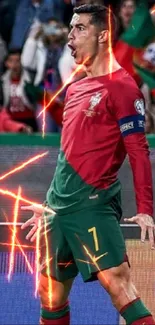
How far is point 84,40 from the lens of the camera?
217 inches

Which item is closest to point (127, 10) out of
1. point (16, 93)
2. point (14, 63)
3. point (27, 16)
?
point (14, 63)

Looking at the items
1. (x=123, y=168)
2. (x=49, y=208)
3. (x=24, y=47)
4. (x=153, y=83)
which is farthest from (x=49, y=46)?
(x=49, y=208)

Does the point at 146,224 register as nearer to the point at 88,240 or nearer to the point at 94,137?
the point at 88,240

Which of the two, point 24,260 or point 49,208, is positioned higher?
point 49,208

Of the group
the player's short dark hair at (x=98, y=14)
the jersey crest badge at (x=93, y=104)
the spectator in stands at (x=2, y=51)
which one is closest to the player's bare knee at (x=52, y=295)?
the jersey crest badge at (x=93, y=104)

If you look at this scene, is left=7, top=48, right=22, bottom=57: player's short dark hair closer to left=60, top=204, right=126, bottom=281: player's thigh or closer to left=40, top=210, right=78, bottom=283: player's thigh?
left=40, top=210, right=78, bottom=283: player's thigh

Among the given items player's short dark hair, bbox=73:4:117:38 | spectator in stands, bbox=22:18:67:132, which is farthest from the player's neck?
spectator in stands, bbox=22:18:67:132

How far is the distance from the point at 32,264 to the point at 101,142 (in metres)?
1.49

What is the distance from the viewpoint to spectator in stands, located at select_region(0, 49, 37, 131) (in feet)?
31.7

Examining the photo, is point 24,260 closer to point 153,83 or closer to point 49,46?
point 153,83

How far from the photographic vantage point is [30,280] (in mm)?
6719

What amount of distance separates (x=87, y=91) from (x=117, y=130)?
0.83 feet

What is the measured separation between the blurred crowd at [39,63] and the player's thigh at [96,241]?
332 centimetres

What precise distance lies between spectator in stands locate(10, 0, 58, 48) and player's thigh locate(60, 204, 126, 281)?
5353 millimetres
